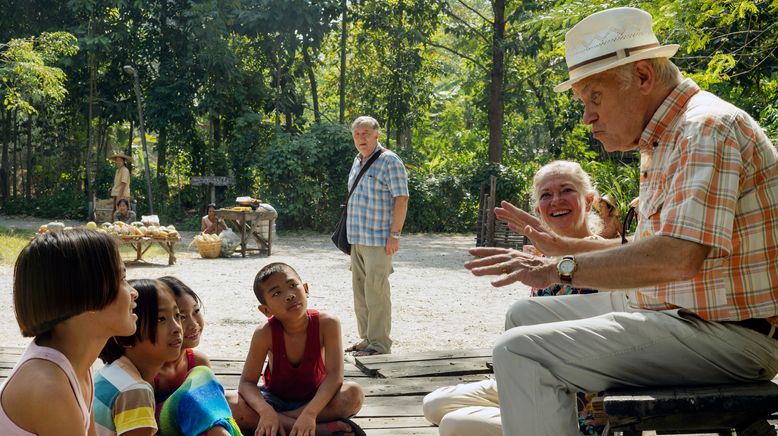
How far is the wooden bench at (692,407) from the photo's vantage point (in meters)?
2.28

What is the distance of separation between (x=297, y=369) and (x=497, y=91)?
69.9 ft

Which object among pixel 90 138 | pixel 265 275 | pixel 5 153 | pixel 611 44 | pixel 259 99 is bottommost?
pixel 265 275

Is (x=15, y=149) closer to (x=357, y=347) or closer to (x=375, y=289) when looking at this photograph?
(x=357, y=347)

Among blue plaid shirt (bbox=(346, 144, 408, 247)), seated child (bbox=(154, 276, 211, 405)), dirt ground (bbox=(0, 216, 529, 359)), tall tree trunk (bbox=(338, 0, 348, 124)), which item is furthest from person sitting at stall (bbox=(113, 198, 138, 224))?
seated child (bbox=(154, 276, 211, 405))

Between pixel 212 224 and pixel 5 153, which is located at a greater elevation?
pixel 5 153

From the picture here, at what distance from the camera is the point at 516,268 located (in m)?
2.60

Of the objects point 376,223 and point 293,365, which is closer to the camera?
point 293,365

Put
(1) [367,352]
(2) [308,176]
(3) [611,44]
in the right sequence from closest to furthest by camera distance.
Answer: (3) [611,44], (1) [367,352], (2) [308,176]

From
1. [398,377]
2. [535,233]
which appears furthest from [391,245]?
[535,233]

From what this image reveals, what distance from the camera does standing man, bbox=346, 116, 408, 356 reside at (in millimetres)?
6874

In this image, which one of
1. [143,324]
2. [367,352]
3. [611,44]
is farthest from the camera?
[367,352]

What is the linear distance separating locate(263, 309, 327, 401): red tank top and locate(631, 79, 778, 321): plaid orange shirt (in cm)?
190

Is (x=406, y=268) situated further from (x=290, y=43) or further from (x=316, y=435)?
(x=290, y=43)

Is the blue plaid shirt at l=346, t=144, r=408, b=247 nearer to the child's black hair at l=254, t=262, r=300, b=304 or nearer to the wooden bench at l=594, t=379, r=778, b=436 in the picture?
the child's black hair at l=254, t=262, r=300, b=304
